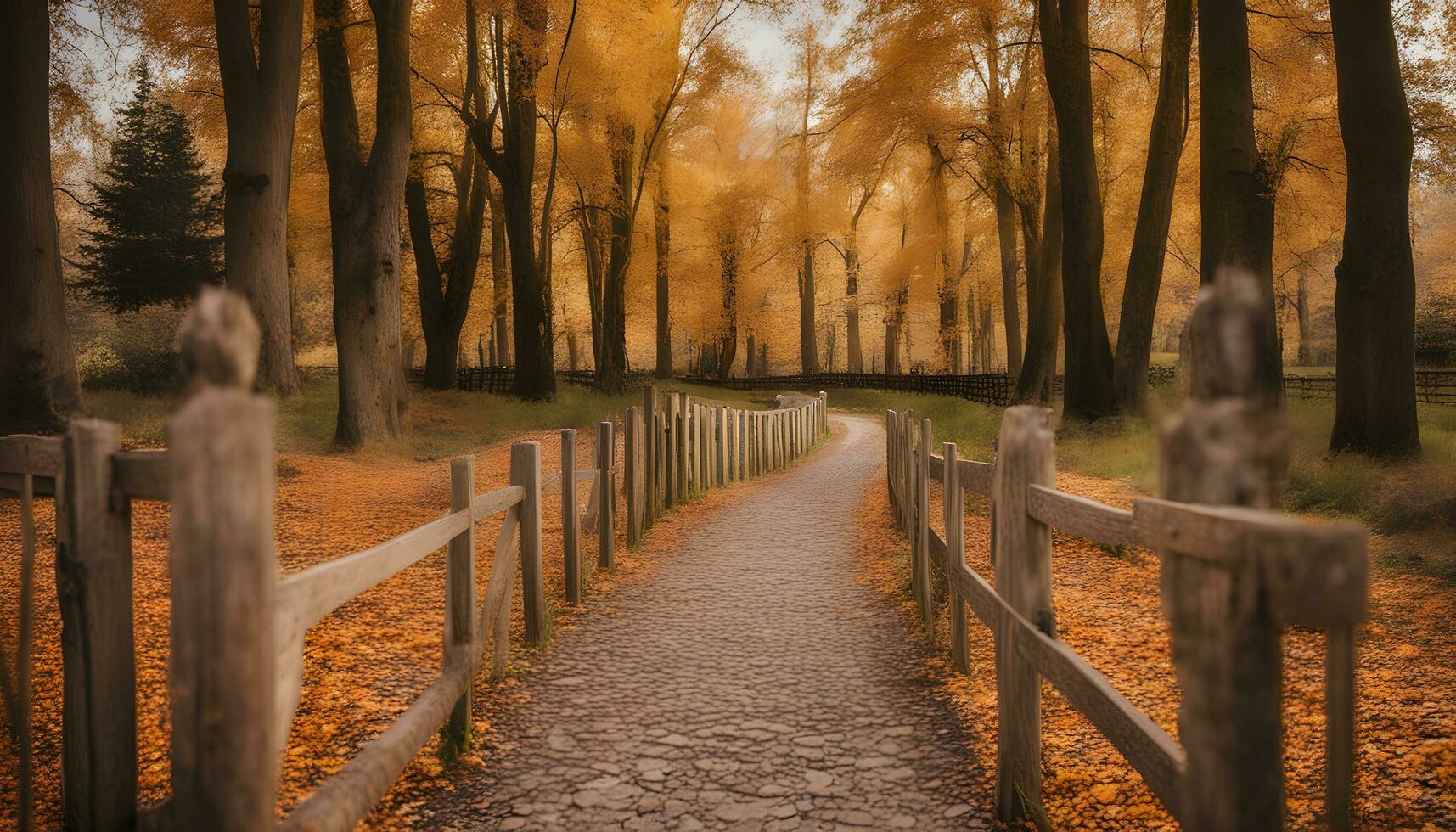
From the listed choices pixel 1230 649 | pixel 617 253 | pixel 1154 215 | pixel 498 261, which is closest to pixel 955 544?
pixel 1230 649

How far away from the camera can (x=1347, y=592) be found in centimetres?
140

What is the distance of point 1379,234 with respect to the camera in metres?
9.27

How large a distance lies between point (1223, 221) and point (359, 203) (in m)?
11.7

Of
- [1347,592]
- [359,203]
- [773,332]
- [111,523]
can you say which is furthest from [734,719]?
[773,332]

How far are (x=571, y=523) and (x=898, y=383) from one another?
29.8 metres

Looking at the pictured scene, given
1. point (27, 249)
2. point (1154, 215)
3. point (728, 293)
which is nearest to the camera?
point (27, 249)

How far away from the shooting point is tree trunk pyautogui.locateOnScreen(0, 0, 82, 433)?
8805mm

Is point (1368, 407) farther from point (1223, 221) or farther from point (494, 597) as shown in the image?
point (494, 597)

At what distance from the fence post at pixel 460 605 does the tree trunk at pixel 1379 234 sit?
31.2 ft

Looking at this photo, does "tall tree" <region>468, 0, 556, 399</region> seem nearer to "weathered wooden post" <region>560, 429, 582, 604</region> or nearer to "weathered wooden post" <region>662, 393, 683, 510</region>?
"weathered wooden post" <region>662, 393, 683, 510</region>

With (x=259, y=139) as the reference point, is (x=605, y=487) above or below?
below

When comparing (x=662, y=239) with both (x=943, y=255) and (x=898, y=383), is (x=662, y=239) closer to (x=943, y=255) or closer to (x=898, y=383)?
(x=943, y=255)

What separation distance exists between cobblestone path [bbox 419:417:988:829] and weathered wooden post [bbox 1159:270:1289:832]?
1.83 metres

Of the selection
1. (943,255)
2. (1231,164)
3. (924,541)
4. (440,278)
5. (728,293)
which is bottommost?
(924,541)
